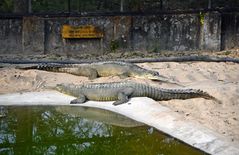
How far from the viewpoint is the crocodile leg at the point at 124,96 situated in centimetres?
805

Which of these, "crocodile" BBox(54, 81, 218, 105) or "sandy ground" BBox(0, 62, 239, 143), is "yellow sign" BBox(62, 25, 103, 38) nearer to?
"sandy ground" BBox(0, 62, 239, 143)

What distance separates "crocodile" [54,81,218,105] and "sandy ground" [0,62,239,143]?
5.8 inches

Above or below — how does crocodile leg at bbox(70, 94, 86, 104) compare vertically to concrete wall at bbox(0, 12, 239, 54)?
below

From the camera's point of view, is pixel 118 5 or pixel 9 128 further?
pixel 118 5

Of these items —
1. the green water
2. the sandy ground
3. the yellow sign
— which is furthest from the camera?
the yellow sign

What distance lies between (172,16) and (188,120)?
717 cm

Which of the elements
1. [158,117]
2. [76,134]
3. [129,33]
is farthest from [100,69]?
[76,134]

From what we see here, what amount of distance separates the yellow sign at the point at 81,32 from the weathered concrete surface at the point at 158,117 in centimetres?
425

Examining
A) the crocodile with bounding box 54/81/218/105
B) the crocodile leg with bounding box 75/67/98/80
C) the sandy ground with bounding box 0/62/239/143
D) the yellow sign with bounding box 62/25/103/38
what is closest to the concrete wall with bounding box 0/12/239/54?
the yellow sign with bounding box 62/25/103/38

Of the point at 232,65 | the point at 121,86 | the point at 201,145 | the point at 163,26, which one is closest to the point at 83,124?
the point at 121,86

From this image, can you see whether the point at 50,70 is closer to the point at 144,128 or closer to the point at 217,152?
the point at 144,128

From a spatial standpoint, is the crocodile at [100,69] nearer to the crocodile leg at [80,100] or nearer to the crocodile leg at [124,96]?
the crocodile leg at [124,96]

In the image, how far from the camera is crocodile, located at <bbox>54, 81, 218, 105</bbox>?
8080 mm

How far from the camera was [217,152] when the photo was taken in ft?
17.7
